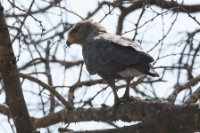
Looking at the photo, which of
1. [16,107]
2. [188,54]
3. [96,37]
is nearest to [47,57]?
[96,37]

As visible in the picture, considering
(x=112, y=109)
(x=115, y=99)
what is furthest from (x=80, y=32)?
(x=112, y=109)

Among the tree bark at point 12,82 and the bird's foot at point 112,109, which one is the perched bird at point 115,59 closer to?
the bird's foot at point 112,109

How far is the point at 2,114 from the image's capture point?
5.31 m

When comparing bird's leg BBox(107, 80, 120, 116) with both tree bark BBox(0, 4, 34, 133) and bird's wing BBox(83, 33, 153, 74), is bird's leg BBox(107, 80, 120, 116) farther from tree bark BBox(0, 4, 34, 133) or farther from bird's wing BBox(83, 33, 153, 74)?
tree bark BBox(0, 4, 34, 133)

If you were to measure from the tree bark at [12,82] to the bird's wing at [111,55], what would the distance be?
1370 mm

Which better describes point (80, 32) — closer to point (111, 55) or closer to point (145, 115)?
point (111, 55)

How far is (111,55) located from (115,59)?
4.9 inches

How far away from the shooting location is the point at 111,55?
5488 millimetres

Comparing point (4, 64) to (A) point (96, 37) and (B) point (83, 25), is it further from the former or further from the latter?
(B) point (83, 25)

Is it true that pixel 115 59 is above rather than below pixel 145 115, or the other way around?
above

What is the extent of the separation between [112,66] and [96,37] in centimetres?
109

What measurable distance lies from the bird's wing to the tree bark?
1.37m

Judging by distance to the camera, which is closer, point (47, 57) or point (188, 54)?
point (188, 54)

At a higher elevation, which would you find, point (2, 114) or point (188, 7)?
point (188, 7)
